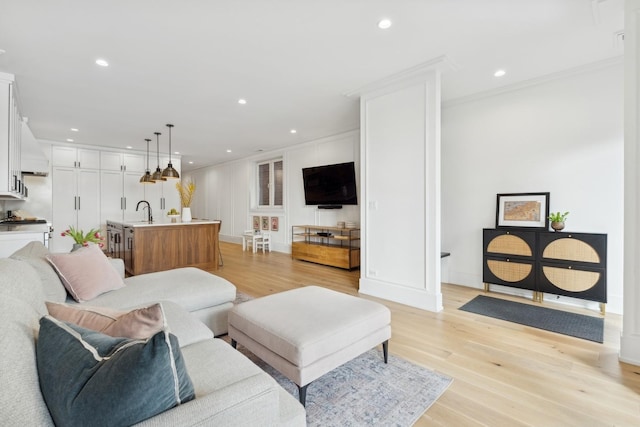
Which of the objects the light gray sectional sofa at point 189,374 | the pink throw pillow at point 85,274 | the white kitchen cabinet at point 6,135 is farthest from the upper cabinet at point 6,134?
the light gray sectional sofa at point 189,374

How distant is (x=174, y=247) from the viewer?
16.0 feet

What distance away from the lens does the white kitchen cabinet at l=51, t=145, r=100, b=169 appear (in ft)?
20.9

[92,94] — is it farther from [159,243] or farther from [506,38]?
[506,38]

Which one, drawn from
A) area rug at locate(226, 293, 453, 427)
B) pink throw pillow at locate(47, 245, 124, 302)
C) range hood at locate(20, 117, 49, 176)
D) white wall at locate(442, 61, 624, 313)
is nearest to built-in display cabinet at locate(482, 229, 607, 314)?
white wall at locate(442, 61, 624, 313)

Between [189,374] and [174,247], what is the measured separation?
418 cm

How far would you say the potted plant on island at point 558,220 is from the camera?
320cm

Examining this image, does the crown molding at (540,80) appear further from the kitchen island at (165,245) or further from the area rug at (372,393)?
the kitchen island at (165,245)

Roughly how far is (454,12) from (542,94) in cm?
197

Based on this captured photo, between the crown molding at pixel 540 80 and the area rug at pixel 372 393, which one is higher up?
the crown molding at pixel 540 80

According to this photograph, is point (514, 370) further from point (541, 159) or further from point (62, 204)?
point (62, 204)

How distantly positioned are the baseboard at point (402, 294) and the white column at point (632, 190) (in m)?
1.41

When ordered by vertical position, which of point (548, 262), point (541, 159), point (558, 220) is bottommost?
point (548, 262)

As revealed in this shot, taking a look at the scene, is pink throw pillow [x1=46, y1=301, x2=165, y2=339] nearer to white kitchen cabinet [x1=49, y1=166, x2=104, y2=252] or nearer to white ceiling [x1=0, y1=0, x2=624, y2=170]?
white ceiling [x1=0, y1=0, x2=624, y2=170]

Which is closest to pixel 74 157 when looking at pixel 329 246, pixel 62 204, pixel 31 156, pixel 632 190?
pixel 62 204
